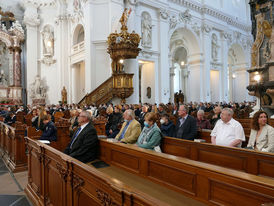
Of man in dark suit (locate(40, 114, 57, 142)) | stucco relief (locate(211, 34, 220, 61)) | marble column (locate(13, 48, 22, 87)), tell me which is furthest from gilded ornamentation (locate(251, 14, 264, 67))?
marble column (locate(13, 48, 22, 87))

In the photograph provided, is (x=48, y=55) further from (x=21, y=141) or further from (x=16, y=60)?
(x=21, y=141)

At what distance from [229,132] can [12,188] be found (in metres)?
4.27

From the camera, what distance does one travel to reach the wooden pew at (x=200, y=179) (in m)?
1.70

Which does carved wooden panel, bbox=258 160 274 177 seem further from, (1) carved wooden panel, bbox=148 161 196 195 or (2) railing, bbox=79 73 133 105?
(2) railing, bbox=79 73 133 105

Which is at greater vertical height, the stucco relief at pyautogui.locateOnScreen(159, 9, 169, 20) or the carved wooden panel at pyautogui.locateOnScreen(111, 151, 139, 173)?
the stucco relief at pyautogui.locateOnScreen(159, 9, 169, 20)

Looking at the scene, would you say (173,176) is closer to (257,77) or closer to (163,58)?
(257,77)

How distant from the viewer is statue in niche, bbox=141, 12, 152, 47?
16578 mm

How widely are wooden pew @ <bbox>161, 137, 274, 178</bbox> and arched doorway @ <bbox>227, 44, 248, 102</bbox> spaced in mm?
26148

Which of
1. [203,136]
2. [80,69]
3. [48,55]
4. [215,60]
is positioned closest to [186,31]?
[215,60]

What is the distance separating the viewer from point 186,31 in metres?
20.5

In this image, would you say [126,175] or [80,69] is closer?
[126,175]

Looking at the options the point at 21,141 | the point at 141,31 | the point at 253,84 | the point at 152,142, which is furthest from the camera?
the point at 141,31

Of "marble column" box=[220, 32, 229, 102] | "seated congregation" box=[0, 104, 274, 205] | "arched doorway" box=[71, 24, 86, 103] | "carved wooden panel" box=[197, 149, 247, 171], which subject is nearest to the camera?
"seated congregation" box=[0, 104, 274, 205]

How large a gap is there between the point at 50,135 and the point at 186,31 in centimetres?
1831
